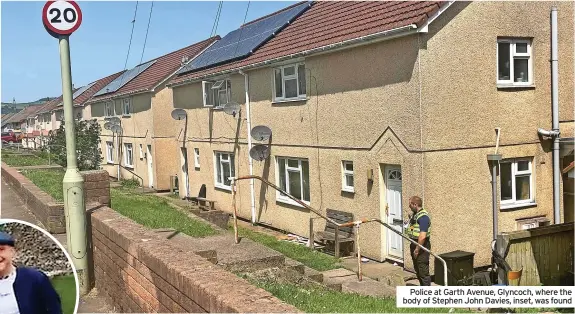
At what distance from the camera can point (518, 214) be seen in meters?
12.4

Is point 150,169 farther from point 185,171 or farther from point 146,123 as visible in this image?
point 185,171

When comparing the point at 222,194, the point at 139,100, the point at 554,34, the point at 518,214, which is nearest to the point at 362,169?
the point at 518,214

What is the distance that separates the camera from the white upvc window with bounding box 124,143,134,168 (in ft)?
106

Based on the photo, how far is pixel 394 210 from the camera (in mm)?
12242

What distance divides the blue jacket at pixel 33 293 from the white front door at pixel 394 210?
32.2ft

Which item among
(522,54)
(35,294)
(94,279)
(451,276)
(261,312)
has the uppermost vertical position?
(522,54)

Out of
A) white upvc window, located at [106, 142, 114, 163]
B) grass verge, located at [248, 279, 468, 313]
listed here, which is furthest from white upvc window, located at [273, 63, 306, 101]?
white upvc window, located at [106, 142, 114, 163]

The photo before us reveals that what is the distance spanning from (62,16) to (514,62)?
32.1ft

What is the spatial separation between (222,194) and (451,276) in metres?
12.0

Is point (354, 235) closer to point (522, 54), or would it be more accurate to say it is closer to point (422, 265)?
point (422, 265)

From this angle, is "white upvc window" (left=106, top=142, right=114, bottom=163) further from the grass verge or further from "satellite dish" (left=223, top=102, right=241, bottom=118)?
the grass verge

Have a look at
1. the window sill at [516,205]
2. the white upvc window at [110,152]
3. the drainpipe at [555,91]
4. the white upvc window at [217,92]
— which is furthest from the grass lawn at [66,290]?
Result: the white upvc window at [110,152]

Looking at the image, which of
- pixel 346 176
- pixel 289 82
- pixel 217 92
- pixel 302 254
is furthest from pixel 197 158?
pixel 302 254

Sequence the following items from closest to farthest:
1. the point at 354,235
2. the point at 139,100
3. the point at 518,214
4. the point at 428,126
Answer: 1. the point at 428,126
2. the point at 518,214
3. the point at 354,235
4. the point at 139,100
